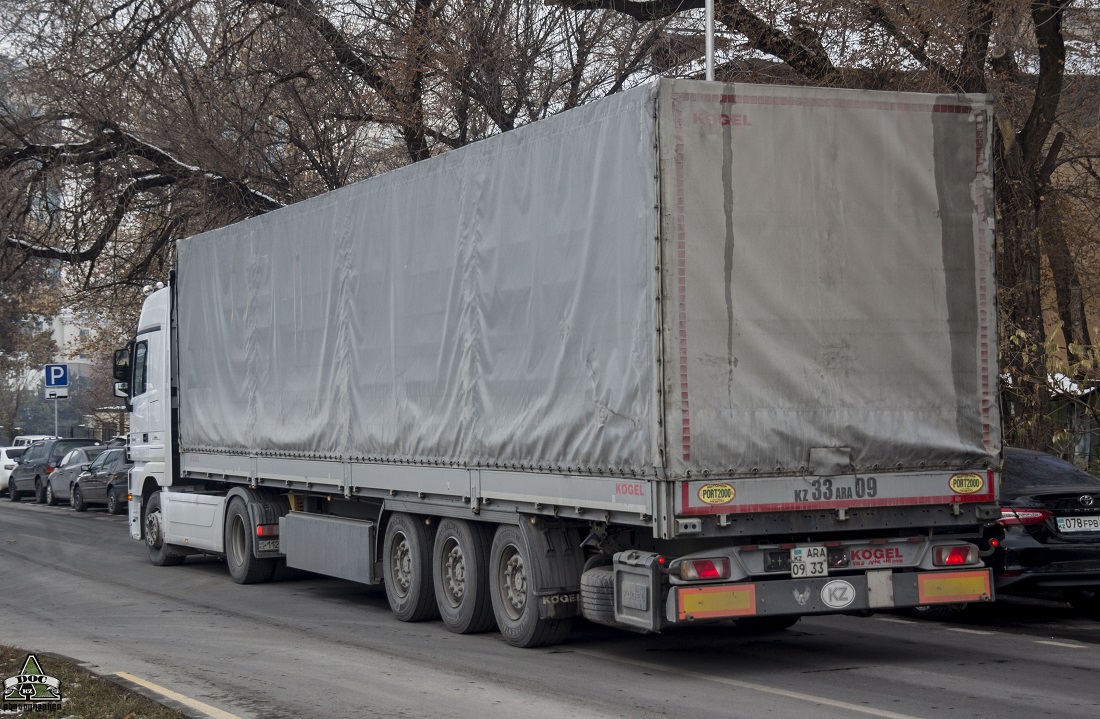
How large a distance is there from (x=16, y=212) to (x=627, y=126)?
723 inches

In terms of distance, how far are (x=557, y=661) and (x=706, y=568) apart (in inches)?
64.3

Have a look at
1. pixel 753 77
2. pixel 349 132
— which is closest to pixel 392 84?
pixel 349 132

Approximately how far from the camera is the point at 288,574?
52.7ft

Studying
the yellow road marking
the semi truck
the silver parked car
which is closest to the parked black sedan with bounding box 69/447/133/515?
the silver parked car

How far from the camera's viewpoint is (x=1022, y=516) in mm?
11648

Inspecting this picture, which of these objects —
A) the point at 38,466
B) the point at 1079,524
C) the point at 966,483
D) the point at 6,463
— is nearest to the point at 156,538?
the point at 1079,524

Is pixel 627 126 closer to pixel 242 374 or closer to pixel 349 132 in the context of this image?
pixel 242 374

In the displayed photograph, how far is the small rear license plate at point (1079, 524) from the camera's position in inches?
456

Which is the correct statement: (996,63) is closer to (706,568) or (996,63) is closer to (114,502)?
(706,568)

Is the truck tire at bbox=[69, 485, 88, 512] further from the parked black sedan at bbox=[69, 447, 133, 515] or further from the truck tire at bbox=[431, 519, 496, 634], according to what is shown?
the truck tire at bbox=[431, 519, 496, 634]

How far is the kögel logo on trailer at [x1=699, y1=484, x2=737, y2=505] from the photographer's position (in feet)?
29.0

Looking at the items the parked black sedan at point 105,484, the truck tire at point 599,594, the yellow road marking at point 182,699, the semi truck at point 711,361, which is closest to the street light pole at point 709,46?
the semi truck at point 711,361

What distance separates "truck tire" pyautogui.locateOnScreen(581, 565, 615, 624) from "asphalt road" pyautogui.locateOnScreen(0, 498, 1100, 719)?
39 centimetres

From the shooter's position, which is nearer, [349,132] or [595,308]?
[595,308]
